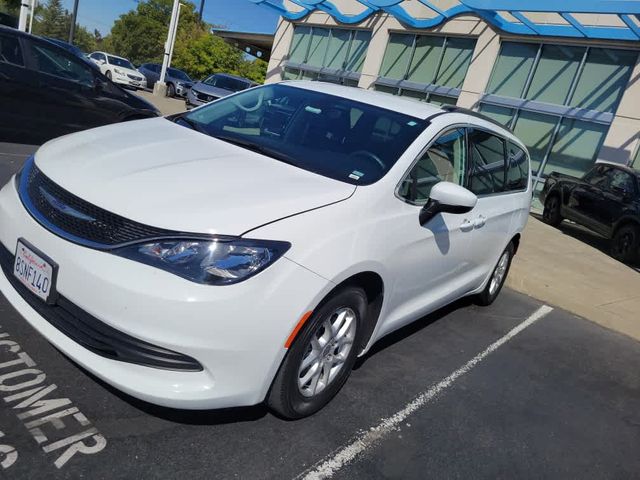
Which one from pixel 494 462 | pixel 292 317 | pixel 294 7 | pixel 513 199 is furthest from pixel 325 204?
pixel 294 7

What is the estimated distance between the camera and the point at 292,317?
239 cm

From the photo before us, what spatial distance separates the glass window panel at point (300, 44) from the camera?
66.8ft

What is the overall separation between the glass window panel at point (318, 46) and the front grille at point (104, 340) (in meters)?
18.5

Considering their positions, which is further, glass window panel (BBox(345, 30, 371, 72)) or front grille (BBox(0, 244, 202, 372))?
glass window panel (BBox(345, 30, 371, 72))

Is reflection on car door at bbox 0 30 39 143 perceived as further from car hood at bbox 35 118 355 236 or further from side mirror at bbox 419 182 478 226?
side mirror at bbox 419 182 478 226

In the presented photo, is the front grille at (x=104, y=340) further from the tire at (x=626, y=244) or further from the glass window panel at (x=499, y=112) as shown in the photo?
the glass window panel at (x=499, y=112)

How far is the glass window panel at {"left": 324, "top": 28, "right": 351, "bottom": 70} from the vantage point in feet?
62.1

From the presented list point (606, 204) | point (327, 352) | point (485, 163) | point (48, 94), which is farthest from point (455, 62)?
point (327, 352)

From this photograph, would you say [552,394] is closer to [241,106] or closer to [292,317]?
[292,317]

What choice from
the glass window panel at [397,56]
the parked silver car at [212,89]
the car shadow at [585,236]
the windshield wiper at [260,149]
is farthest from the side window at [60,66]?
the glass window panel at [397,56]

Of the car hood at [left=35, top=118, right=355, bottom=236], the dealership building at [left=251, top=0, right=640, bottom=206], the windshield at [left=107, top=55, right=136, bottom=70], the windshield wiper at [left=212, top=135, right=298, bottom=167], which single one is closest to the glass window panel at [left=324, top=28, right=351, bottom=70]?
the dealership building at [left=251, top=0, right=640, bottom=206]

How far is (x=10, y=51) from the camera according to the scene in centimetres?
671

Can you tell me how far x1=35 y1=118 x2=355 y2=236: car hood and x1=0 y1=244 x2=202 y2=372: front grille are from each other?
1.54 ft

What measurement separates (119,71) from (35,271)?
24624mm
